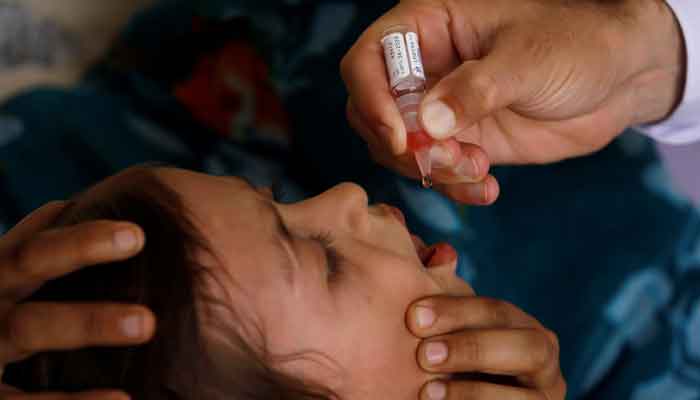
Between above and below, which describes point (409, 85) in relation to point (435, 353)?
above

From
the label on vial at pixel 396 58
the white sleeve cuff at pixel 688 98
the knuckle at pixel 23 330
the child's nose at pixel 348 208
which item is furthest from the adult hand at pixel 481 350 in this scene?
the white sleeve cuff at pixel 688 98

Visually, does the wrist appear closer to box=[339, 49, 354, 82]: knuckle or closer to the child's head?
box=[339, 49, 354, 82]: knuckle

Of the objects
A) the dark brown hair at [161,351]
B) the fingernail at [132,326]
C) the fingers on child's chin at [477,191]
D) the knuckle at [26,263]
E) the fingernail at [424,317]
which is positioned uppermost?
the knuckle at [26,263]

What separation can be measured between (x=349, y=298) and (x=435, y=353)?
0.45 ft

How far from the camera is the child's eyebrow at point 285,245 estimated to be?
840mm

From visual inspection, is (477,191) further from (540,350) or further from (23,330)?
(23,330)

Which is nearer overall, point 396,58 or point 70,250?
point 70,250

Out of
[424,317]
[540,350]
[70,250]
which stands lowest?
[540,350]

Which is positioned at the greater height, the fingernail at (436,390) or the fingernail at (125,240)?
the fingernail at (125,240)

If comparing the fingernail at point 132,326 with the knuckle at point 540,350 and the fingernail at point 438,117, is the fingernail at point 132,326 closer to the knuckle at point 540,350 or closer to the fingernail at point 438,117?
the fingernail at point 438,117

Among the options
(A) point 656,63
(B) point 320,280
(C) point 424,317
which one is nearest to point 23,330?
(B) point 320,280

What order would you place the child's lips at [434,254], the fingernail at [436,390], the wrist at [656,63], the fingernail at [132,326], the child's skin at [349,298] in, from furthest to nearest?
the wrist at [656,63] < the child's lips at [434,254] < the fingernail at [436,390] < the child's skin at [349,298] < the fingernail at [132,326]

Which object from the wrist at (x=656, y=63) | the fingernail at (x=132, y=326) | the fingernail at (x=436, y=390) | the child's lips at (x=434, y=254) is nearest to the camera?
the fingernail at (x=132, y=326)

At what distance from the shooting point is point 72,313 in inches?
28.7
